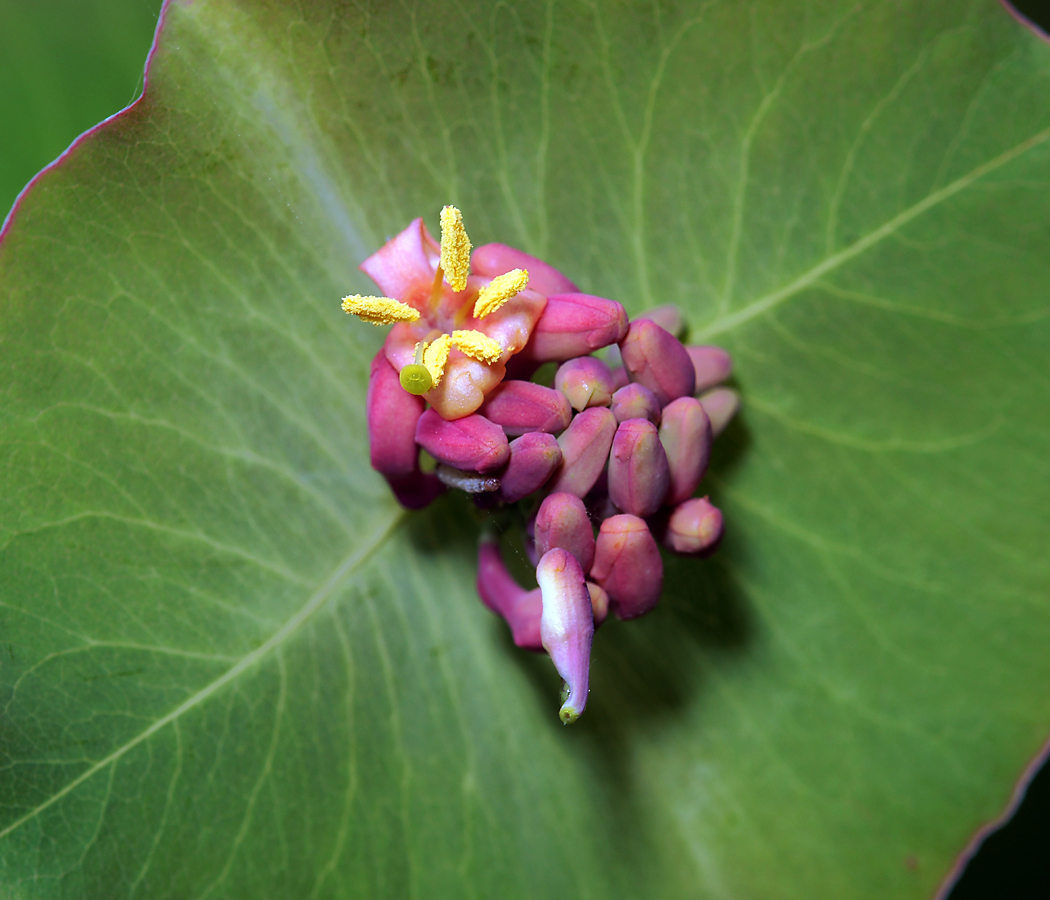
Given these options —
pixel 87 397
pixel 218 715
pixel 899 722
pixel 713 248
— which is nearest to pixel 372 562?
pixel 218 715

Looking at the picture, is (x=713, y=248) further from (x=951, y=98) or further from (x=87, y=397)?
(x=87, y=397)

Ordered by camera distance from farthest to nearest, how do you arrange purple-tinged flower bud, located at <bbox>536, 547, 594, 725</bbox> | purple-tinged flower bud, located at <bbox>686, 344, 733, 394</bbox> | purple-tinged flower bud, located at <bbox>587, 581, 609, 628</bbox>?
purple-tinged flower bud, located at <bbox>686, 344, 733, 394</bbox>, purple-tinged flower bud, located at <bbox>587, 581, 609, 628</bbox>, purple-tinged flower bud, located at <bbox>536, 547, 594, 725</bbox>

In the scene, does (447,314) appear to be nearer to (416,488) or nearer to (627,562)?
(416,488)

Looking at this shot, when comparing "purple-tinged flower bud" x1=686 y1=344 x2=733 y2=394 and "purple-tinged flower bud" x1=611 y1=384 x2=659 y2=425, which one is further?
"purple-tinged flower bud" x1=686 y1=344 x2=733 y2=394

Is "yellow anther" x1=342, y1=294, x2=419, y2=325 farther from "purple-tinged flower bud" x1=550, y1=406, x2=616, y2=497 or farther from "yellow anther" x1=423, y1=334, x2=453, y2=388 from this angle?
"purple-tinged flower bud" x1=550, y1=406, x2=616, y2=497

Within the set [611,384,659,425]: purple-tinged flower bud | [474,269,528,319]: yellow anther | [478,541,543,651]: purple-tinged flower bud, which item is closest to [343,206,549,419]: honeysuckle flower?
[474,269,528,319]: yellow anther

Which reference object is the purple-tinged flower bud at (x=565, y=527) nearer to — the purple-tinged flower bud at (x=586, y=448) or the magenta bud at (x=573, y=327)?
the purple-tinged flower bud at (x=586, y=448)
